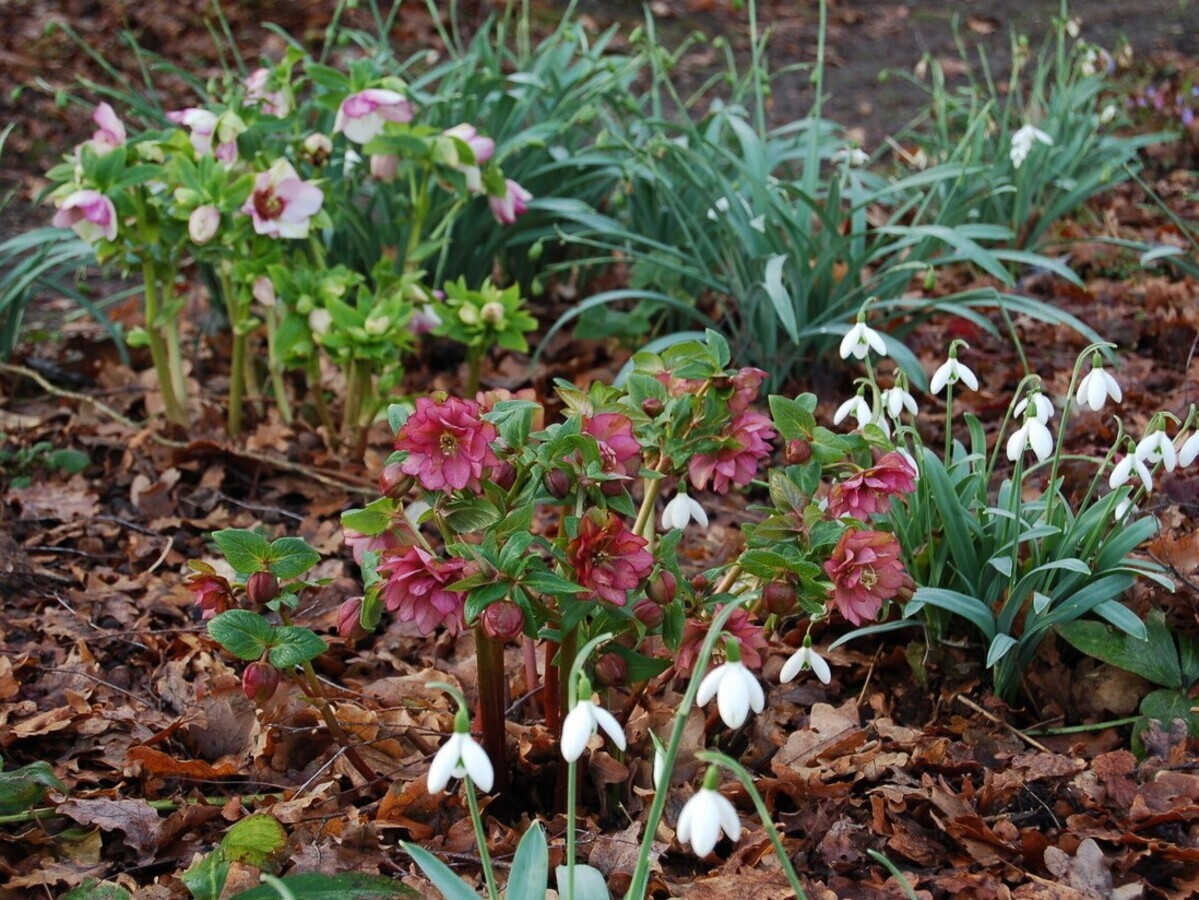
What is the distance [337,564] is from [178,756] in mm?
606

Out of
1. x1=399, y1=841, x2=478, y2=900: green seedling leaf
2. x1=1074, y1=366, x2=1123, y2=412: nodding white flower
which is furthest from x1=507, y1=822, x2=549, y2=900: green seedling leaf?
x1=1074, y1=366, x2=1123, y2=412: nodding white flower

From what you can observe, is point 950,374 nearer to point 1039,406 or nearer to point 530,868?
point 1039,406

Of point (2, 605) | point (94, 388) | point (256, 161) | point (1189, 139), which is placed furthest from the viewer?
point (1189, 139)

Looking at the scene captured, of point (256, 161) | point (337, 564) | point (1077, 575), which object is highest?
point (256, 161)

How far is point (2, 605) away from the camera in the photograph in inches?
82.9

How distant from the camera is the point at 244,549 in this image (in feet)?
4.58

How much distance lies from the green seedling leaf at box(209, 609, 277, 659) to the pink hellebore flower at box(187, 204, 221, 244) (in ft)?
3.69

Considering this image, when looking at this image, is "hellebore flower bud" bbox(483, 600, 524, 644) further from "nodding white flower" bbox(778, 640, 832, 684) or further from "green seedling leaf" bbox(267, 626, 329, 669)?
"nodding white flower" bbox(778, 640, 832, 684)

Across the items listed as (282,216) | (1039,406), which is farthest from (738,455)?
(282,216)

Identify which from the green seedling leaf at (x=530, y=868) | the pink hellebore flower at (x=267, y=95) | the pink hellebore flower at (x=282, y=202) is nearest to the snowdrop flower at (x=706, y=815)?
the green seedling leaf at (x=530, y=868)

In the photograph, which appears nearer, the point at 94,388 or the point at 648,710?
the point at 648,710

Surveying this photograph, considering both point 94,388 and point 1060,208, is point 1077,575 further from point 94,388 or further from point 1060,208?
point 94,388

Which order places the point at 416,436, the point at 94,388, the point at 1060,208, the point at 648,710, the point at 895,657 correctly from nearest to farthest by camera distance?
the point at 416,436 < the point at 648,710 < the point at 895,657 < the point at 94,388 < the point at 1060,208

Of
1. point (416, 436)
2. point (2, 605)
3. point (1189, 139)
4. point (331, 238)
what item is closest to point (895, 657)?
point (416, 436)
